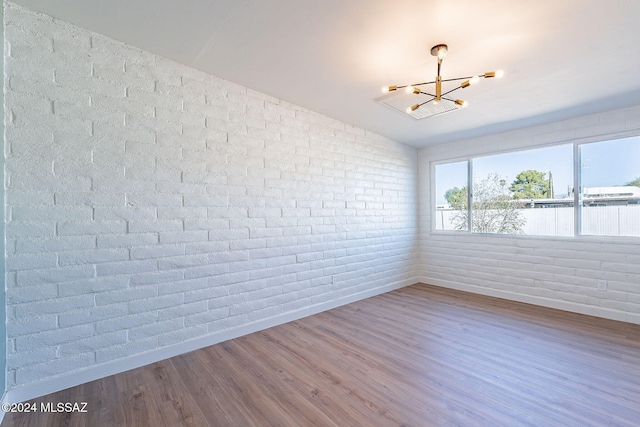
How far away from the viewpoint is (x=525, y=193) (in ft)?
12.7

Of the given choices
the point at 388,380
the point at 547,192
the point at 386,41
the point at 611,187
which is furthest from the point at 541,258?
the point at 386,41

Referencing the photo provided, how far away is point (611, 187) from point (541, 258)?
44.0 inches

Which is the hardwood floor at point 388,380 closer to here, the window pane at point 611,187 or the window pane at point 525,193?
the window pane at point 611,187

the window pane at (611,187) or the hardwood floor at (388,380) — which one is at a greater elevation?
the window pane at (611,187)

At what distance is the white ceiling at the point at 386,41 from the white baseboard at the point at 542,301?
2.36 m

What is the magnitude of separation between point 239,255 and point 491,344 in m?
2.55

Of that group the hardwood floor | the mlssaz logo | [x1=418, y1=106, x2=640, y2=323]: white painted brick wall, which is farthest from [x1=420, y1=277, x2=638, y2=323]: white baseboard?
the mlssaz logo

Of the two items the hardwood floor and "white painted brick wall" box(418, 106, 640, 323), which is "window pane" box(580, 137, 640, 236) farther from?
the hardwood floor

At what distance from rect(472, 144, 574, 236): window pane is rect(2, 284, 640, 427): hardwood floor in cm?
131

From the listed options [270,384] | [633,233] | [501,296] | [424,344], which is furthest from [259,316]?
[633,233]

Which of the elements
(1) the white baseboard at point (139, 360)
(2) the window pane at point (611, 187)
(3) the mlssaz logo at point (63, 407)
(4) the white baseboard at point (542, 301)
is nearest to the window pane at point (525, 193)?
(2) the window pane at point (611, 187)

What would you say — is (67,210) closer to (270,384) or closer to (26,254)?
(26,254)

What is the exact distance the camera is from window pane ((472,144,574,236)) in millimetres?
3545

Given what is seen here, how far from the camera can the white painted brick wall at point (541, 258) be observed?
309 centimetres
